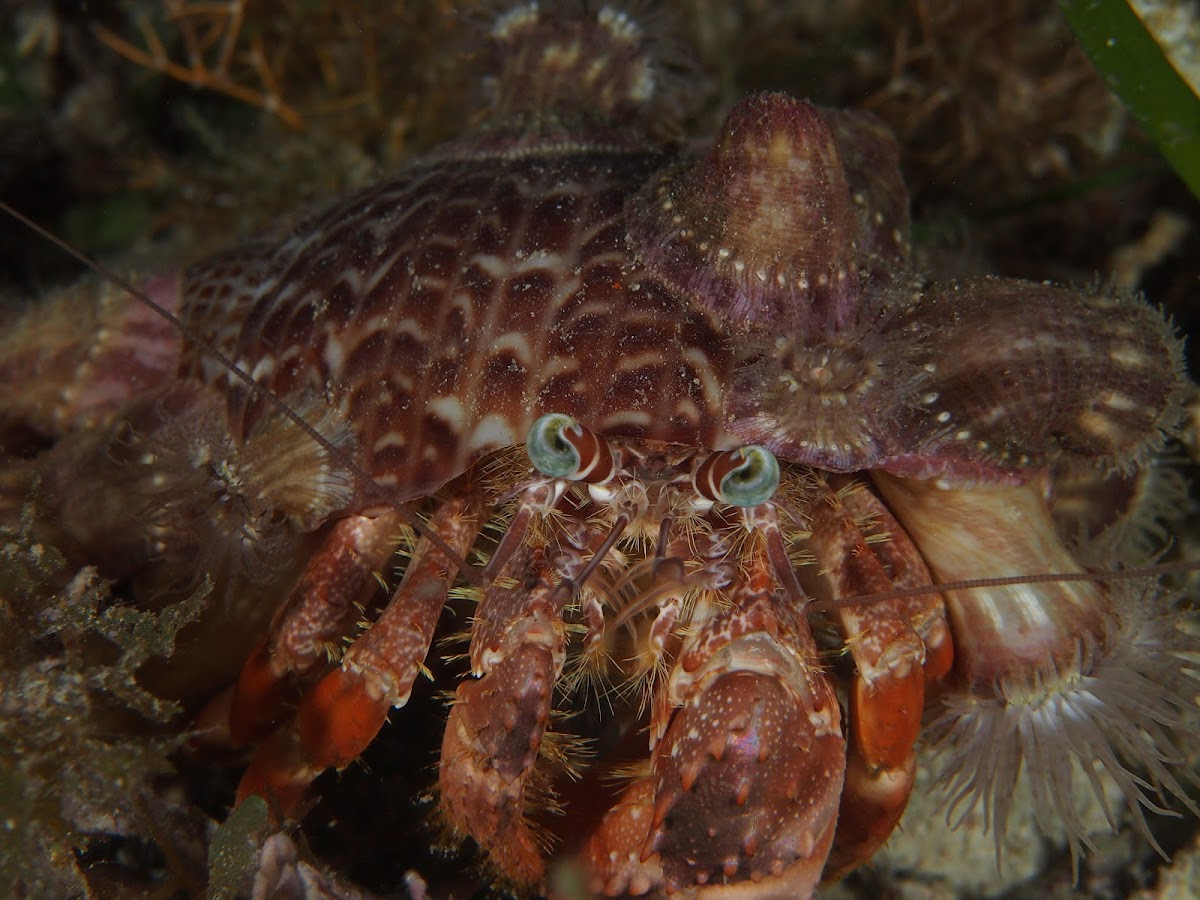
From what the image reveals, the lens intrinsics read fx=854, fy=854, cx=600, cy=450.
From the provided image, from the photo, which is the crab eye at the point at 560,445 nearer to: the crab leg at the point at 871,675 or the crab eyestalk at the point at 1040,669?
the crab leg at the point at 871,675

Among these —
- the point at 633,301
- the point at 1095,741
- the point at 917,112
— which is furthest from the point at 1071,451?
the point at 917,112

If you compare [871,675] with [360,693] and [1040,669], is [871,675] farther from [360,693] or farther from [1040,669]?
[360,693]

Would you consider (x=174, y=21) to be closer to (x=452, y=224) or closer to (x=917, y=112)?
(x=452, y=224)

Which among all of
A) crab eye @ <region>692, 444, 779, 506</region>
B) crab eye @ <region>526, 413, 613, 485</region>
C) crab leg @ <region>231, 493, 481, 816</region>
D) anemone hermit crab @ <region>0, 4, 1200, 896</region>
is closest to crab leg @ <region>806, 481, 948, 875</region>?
anemone hermit crab @ <region>0, 4, 1200, 896</region>

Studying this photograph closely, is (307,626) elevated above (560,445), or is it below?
below

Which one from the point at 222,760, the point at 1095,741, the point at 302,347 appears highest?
the point at 302,347

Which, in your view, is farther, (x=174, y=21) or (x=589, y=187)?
(x=174, y=21)

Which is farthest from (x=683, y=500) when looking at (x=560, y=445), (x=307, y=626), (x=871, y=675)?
(x=307, y=626)
